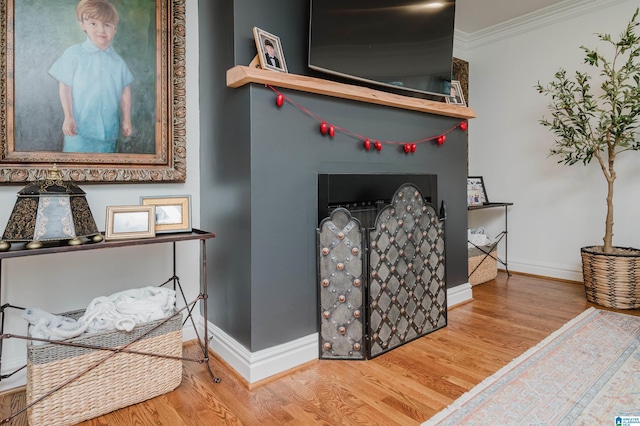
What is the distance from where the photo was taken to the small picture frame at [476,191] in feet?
12.3

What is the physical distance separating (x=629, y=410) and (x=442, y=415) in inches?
29.2

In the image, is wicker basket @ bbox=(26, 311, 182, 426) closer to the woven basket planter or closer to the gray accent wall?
the gray accent wall

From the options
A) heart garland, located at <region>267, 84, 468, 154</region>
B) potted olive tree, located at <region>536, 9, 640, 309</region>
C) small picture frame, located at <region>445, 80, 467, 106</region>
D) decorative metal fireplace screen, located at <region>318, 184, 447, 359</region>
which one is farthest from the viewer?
small picture frame, located at <region>445, 80, 467, 106</region>

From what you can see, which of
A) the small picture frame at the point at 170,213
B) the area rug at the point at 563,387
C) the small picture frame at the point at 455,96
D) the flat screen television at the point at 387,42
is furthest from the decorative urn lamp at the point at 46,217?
the small picture frame at the point at 455,96

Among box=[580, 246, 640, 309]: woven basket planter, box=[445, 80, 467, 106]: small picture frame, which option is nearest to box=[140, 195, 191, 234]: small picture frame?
box=[445, 80, 467, 106]: small picture frame

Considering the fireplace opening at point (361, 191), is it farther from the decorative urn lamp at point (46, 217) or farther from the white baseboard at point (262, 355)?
the decorative urn lamp at point (46, 217)

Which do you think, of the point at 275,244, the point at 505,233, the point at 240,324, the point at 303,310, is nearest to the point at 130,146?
the point at 275,244

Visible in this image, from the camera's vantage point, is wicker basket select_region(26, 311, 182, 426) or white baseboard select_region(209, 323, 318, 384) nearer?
wicker basket select_region(26, 311, 182, 426)

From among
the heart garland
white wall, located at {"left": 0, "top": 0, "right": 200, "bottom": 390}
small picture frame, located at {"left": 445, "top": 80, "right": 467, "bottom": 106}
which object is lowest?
white wall, located at {"left": 0, "top": 0, "right": 200, "bottom": 390}

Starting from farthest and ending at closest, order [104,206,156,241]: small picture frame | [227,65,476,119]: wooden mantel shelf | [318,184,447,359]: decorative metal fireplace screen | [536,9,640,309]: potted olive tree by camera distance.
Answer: [536,9,640,309]: potted olive tree
[318,184,447,359]: decorative metal fireplace screen
[227,65,476,119]: wooden mantel shelf
[104,206,156,241]: small picture frame

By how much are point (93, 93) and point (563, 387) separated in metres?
2.56

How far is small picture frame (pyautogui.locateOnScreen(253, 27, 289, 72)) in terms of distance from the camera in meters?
1.80

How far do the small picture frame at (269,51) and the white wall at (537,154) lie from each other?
2905mm

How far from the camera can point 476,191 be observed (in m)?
3.87
